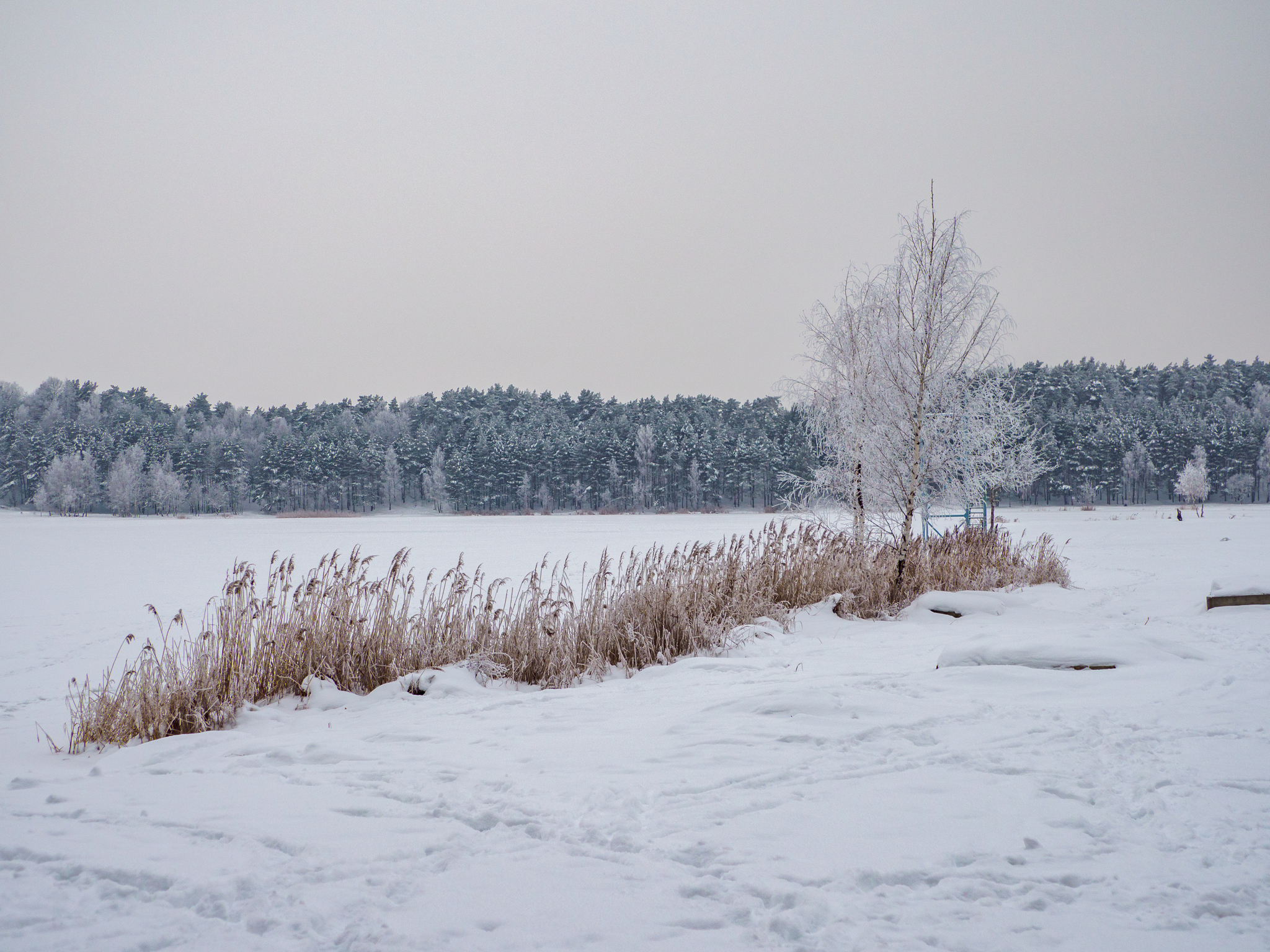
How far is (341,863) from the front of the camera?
2.42 m

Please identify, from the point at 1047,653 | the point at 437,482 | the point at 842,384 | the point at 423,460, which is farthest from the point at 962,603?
the point at 423,460

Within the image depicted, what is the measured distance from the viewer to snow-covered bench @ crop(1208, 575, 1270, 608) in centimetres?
714

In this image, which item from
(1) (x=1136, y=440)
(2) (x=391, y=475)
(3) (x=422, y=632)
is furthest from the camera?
(2) (x=391, y=475)

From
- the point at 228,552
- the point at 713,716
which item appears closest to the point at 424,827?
the point at 713,716

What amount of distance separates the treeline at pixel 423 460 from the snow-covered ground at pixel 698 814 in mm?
71454

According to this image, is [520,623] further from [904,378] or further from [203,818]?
[904,378]

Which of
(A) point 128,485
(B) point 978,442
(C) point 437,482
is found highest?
(B) point 978,442

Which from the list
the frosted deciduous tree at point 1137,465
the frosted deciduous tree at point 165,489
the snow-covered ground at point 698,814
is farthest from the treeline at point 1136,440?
the frosted deciduous tree at point 165,489

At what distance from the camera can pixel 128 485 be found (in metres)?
80.5

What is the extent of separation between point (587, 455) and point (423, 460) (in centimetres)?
2406

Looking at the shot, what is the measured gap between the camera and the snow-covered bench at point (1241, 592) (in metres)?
7.14

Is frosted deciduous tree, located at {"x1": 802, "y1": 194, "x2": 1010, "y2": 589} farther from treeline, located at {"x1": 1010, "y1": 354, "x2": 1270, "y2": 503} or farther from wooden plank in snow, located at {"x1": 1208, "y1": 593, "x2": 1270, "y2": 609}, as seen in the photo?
treeline, located at {"x1": 1010, "y1": 354, "x2": 1270, "y2": 503}

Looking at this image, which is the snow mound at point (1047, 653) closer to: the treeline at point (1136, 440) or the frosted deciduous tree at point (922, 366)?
the frosted deciduous tree at point (922, 366)

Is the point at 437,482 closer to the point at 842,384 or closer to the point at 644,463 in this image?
the point at 644,463
